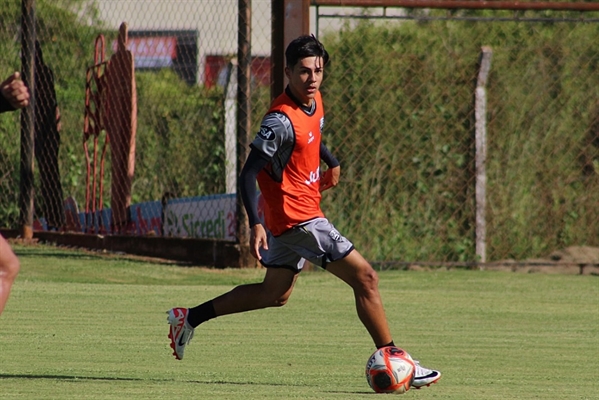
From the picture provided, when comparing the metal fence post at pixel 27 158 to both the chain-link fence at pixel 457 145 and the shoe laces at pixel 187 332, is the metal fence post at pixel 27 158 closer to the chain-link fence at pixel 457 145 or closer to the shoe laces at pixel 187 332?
the chain-link fence at pixel 457 145

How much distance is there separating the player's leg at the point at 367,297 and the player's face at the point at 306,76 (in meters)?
0.89

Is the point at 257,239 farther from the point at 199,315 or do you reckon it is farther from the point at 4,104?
the point at 4,104

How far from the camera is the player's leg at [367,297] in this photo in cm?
652

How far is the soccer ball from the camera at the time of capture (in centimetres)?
617

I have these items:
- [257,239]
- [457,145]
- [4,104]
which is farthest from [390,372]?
[457,145]

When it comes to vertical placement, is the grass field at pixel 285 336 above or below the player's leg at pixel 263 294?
below

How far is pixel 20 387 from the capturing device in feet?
19.5

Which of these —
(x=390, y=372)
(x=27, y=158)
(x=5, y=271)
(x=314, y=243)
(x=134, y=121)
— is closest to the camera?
(x=5, y=271)

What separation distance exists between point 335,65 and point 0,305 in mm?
8655

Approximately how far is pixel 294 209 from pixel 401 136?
7.59 m

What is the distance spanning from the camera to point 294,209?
6.68 metres

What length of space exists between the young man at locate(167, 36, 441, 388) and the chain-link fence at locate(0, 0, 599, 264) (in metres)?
6.06

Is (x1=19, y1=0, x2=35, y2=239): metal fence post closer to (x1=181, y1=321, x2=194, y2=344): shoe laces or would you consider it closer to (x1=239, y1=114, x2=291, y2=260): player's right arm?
(x1=181, y1=321, x2=194, y2=344): shoe laces

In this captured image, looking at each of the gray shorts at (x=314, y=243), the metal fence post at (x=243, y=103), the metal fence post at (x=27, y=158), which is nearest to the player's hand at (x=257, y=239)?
the gray shorts at (x=314, y=243)
